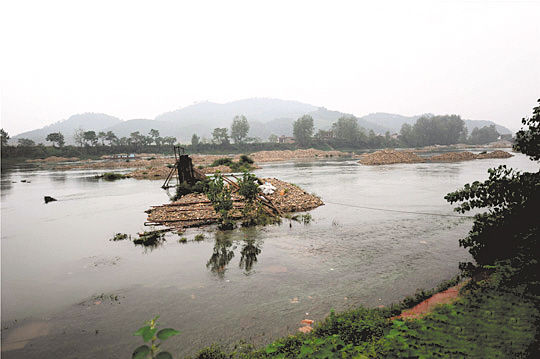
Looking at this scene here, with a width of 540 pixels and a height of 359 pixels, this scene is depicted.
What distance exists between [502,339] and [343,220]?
361 inches

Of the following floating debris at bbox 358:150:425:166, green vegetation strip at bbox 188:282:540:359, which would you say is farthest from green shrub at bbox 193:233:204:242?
floating debris at bbox 358:150:425:166

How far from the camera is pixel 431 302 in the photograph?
214 inches

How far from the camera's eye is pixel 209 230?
39.7ft

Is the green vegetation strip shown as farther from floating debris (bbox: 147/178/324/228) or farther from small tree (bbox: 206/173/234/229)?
floating debris (bbox: 147/178/324/228)

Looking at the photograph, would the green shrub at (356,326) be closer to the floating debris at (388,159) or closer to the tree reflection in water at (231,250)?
the tree reflection in water at (231,250)

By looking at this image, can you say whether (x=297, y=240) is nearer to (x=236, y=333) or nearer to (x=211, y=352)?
(x=236, y=333)

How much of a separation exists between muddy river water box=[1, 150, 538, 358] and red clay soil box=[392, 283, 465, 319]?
63cm

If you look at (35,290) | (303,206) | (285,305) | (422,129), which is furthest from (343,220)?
(422,129)

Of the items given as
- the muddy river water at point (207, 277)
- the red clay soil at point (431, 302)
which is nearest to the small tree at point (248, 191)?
the muddy river water at point (207, 277)

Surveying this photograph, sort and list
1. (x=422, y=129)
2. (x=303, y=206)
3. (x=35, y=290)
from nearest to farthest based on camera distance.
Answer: (x=35, y=290) < (x=303, y=206) < (x=422, y=129)

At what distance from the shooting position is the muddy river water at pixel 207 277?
17.6 feet

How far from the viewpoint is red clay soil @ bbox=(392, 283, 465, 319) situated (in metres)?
4.98

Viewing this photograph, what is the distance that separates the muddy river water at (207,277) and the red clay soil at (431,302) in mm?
625

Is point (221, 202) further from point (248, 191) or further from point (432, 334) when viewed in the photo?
point (432, 334)
